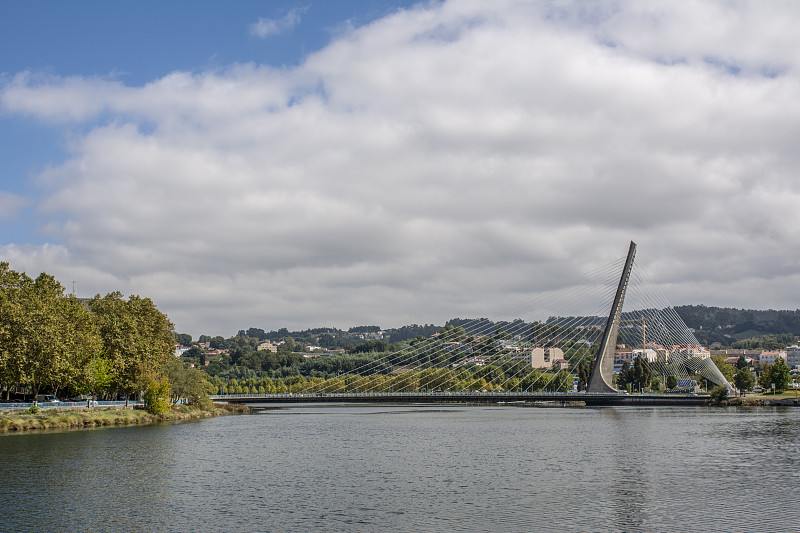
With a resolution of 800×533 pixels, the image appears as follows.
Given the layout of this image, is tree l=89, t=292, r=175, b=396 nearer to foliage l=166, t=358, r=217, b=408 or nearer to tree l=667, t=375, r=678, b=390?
foliage l=166, t=358, r=217, b=408

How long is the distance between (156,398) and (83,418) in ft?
35.0

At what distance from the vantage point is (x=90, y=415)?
6431 centimetres

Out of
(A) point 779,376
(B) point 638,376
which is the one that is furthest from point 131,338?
(A) point 779,376

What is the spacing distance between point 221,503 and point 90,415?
3995 cm

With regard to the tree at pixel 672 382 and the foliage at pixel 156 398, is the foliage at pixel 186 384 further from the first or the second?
the tree at pixel 672 382

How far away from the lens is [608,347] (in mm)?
104500

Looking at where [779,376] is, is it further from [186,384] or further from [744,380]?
[186,384]

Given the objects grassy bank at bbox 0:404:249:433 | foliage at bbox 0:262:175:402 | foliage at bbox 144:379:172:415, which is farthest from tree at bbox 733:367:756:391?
foliage at bbox 144:379:172:415

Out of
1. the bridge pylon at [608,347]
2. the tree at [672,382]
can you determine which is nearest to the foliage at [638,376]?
the tree at [672,382]

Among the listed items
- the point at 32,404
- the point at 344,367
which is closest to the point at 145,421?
the point at 32,404

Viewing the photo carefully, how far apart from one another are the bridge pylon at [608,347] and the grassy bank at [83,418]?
55943mm

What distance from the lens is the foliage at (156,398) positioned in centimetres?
7300

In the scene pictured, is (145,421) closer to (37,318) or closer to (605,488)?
(37,318)

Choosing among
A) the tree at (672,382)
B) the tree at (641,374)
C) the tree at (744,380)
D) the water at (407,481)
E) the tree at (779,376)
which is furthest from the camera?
the tree at (672,382)
